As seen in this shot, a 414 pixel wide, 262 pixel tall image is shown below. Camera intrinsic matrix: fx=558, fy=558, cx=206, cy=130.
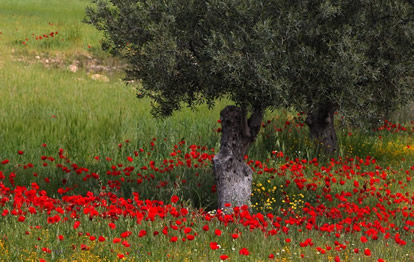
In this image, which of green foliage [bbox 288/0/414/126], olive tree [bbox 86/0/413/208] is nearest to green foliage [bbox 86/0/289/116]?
olive tree [bbox 86/0/413/208]

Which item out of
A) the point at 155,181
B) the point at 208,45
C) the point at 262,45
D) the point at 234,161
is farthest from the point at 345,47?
the point at 155,181

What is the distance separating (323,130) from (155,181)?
5227 millimetres

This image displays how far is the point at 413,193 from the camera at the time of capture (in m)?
12.1

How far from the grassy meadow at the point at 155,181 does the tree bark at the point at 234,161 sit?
0.41 m

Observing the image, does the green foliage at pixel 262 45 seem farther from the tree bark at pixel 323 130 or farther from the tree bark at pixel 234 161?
the tree bark at pixel 323 130

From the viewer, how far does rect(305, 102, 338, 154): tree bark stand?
13.9m

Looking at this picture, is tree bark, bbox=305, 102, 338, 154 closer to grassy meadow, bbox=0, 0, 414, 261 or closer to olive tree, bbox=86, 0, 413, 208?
grassy meadow, bbox=0, 0, 414, 261

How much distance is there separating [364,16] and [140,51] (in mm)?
3619

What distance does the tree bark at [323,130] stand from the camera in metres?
13.9

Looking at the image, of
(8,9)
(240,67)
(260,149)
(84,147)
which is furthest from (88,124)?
(8,9)

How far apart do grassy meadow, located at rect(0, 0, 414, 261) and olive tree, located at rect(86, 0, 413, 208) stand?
0.98 meters

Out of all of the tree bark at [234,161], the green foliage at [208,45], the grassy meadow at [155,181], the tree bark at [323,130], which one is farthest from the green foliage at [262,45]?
the tree bark at [323,130]

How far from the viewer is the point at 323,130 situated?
1400cm

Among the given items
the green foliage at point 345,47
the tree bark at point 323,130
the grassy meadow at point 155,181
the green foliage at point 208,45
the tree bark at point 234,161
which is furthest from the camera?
the tree bark at point 323,130
